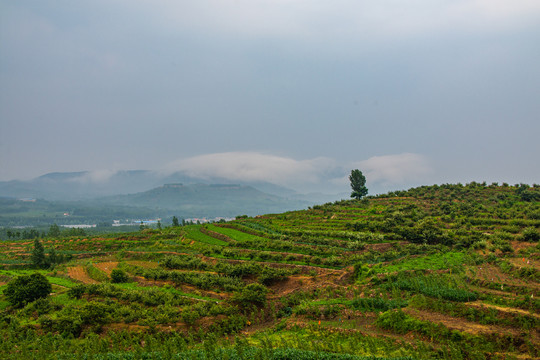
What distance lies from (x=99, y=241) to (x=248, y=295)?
45765 millimetres

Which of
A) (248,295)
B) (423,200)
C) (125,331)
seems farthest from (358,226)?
(125,331)

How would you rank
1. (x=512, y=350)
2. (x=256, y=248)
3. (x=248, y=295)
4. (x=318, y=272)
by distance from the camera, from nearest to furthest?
(x=512, y=350)
(x=248, y=295)
(x=318, y=272)
(x=256, y=248)

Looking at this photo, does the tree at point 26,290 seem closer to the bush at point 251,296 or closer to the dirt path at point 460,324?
the bush at point 251,296

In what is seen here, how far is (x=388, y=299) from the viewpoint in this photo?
2295 centimetres

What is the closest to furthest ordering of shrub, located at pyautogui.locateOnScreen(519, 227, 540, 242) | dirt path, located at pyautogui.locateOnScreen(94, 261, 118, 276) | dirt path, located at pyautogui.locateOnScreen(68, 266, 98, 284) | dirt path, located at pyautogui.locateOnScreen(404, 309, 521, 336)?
1. dirt path, located at pyautogui.locateOnScreen(404, 309, 521, 336)
2. dirt path, located at pyautogui.locateOnScreen(68, 266, 98, 284)
3. shrub, located at pyautogui.locateOnScreen(519, 227, 540, 242)
4. dirt path, located at pyautogui.locateOnScreen(94, 261, 118, 276)

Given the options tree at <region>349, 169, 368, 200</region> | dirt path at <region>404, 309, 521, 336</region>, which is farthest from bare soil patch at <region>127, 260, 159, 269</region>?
tree at <region>349, 169, 368, 200</region>

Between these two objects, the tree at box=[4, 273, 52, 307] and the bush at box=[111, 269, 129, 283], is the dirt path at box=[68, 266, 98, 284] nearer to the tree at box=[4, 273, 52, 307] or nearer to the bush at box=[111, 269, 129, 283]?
the bush at box=[111, 269, 129, 283]

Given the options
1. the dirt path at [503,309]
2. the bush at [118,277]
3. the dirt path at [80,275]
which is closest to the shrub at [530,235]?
the dirt path at [503,309]

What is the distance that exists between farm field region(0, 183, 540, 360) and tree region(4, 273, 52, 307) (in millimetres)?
613

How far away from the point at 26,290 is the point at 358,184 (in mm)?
72919

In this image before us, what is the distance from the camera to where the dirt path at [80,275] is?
33562 mm

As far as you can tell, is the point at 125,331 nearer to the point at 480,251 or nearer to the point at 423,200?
the point at 480,251

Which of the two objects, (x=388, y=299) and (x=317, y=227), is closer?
(x=388, y=299)

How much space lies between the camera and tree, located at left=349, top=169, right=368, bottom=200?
81406mm
